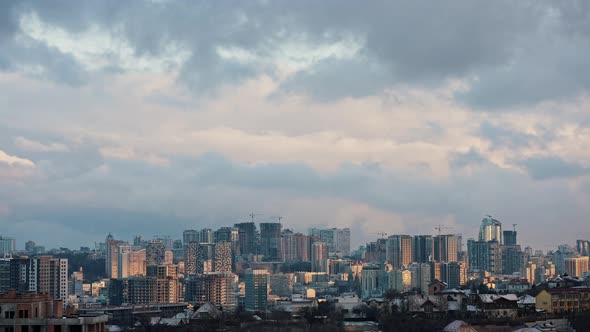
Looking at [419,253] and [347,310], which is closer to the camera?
[347,310]

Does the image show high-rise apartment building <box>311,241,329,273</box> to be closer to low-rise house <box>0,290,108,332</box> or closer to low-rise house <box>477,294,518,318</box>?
low-rise house <box>477,294,518,318</box>

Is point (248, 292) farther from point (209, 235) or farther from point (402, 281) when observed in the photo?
point (209, 235)

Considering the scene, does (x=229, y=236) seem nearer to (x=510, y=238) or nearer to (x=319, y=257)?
(x=319, y=257)

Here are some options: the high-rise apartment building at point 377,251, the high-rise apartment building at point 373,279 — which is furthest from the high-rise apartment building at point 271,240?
the high-rise apartment building at point 373,279

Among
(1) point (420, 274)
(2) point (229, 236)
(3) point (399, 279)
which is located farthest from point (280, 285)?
(2) point (229, 236)

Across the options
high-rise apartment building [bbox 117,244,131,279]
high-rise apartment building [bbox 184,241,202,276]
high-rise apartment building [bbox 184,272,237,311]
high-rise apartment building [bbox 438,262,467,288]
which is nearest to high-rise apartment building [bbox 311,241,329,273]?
high-rise apartment building [bbox 184,241,202,276]

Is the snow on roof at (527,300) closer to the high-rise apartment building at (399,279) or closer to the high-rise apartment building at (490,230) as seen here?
the high-rise apartment building at (399,279)

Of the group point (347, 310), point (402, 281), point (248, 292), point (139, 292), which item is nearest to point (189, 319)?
point (347, 310)
